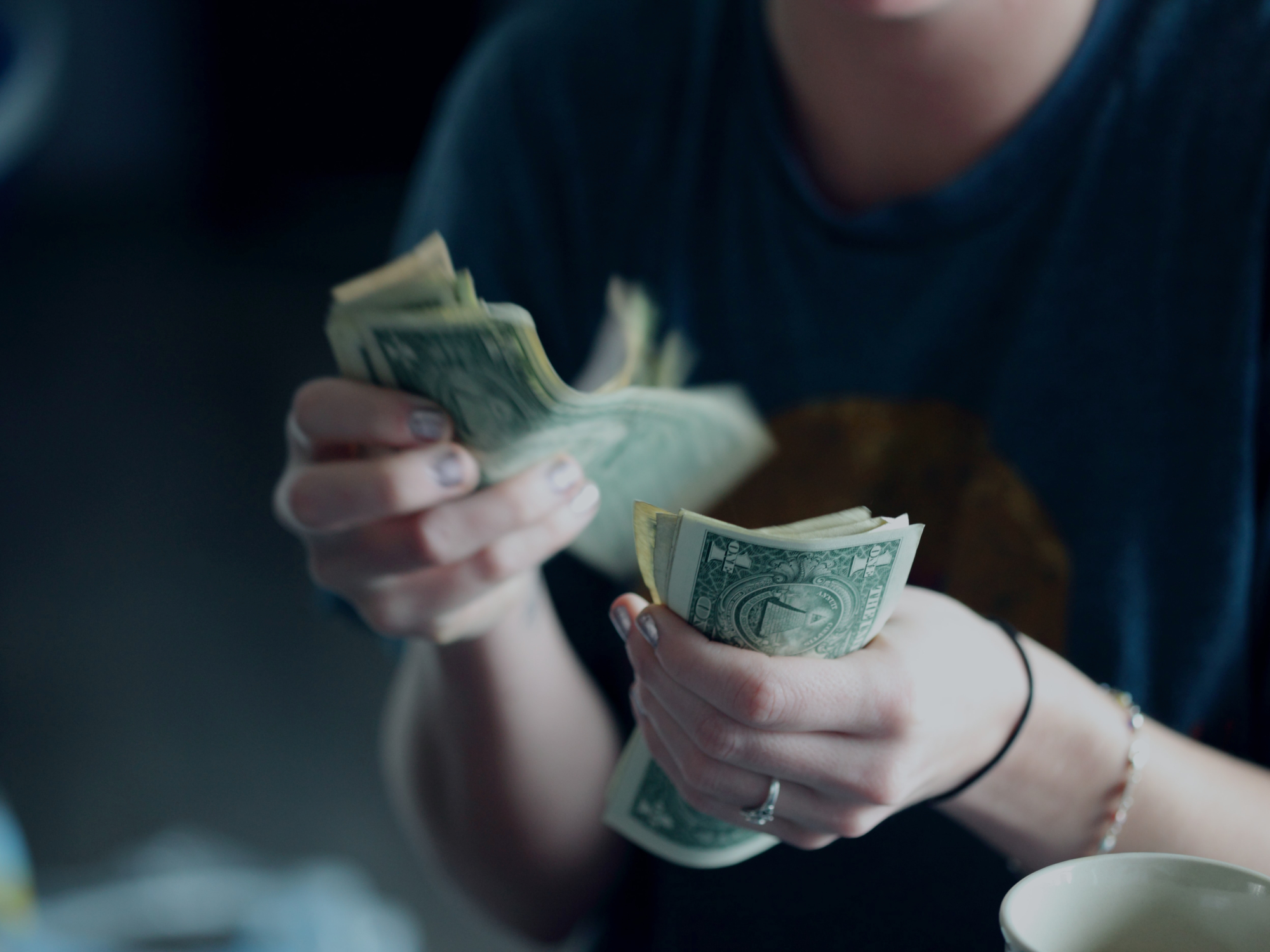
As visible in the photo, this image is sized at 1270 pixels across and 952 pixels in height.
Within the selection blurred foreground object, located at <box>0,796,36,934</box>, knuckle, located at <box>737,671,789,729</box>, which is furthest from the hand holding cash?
blurred foreground object, located at <box>0,796,36,934</box>

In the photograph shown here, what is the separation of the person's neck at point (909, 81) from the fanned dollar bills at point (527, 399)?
25 cm

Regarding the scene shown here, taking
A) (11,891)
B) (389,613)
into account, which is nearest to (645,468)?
(389,613)

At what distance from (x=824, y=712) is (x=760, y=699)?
0.10 ft

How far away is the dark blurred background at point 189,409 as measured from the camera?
1.89m

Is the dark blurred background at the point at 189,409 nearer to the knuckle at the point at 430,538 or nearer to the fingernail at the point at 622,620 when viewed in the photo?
the knuckle at the point at 430,538

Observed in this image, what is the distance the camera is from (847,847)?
1.50 ft

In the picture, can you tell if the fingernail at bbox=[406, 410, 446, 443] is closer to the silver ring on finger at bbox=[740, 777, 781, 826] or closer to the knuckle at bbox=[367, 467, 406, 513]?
the knuckle at bbox=[367, 467, 406, 513]

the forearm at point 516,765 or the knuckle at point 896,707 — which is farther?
the forearm at point 516,765

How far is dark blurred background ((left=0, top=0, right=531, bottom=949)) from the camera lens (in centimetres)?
189

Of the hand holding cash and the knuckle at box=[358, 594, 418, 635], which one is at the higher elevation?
the hand holding cash

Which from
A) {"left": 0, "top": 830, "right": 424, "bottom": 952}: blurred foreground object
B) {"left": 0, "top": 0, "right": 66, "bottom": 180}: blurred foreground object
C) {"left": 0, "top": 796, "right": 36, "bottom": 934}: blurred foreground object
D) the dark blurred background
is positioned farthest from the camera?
{"left": 0, "top": 0, "right": 66, "bottom": 180}: blurred foreground object

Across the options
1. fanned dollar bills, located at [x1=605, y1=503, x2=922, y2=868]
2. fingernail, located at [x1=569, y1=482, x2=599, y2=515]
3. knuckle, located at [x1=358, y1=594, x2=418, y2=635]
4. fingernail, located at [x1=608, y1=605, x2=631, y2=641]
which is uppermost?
fanned dollar bills, located at [x1=605, y1=503, x2=922, y2=868]

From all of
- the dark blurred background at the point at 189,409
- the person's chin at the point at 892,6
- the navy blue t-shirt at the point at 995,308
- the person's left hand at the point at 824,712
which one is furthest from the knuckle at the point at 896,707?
the dark blurred background at the point at 189,409

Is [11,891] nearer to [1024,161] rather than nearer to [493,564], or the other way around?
[493,564]
